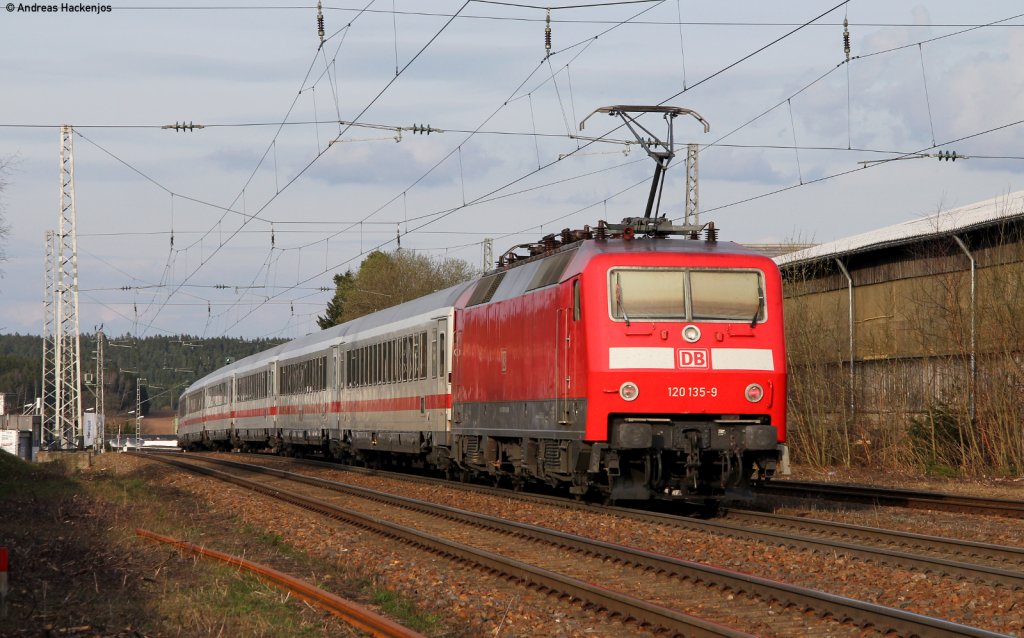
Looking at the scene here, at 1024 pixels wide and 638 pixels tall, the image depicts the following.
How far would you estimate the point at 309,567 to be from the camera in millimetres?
12906

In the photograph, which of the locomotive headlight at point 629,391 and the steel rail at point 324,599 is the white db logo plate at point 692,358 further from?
the steel rail at point 324,599

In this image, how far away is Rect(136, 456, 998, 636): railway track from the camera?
8703mm

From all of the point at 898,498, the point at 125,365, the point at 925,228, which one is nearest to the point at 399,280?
the point at 925,228

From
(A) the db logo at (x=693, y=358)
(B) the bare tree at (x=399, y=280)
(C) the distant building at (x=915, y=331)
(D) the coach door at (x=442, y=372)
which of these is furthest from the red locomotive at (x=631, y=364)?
(B) the bare tree at (x=399, y=280)

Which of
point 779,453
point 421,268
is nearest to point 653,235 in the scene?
point 779,453

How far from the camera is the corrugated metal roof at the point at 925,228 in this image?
→ 25.5 m

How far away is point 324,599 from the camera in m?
10.1

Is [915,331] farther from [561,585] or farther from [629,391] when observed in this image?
[561,585]

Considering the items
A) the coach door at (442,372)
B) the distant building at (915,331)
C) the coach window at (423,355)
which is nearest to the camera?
the coach door at (442,372)

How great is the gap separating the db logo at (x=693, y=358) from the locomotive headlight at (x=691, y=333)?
16 cm

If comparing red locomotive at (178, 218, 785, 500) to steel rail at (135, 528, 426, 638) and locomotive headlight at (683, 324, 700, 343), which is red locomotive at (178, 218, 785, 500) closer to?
locomotive headlight at (683, 324, 700, 343)

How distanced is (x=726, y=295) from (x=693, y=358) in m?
1.01

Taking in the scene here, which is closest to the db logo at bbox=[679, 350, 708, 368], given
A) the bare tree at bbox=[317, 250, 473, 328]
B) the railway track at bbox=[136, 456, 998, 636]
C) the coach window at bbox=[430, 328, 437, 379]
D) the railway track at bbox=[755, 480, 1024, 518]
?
the railway track at bbox=[755, 480, 1024, 518]

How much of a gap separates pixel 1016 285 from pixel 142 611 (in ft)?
61.8
